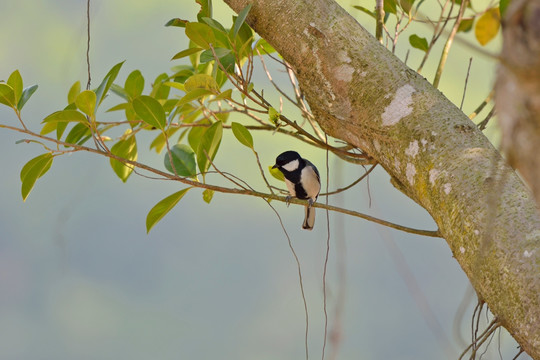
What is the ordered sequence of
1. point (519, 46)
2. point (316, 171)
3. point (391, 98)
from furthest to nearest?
point (316, 171) < point (391, 98) < point (519, 46)

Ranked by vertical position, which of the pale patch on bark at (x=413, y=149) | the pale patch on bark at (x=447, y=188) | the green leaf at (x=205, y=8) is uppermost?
the green leaf at (x=205, y=8)

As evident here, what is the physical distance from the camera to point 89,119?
1.62 metres

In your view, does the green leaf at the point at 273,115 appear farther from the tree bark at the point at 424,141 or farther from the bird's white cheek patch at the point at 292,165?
the bird's white cheek patch at the point at 292,165

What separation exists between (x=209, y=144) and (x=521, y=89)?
1.16 m

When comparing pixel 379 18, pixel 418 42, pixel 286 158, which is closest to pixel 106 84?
pixel 379 18

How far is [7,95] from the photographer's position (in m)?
1.64

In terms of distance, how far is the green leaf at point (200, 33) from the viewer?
157cm

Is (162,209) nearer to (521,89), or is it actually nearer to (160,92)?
(160,92)

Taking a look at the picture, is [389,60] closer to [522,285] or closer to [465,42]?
[522,285]

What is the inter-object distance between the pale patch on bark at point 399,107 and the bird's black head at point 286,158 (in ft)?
6.01

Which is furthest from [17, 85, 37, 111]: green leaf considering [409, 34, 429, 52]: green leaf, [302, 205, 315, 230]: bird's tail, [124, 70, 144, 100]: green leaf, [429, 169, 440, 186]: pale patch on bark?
[302, 205, 315, 230]: bird's tail

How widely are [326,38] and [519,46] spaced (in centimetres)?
90

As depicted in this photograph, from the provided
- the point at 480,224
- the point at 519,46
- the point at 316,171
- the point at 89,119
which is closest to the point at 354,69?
the point at 480,224

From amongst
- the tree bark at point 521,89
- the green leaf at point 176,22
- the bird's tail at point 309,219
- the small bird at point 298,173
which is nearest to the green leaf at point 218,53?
the green leaf at point 176,22
